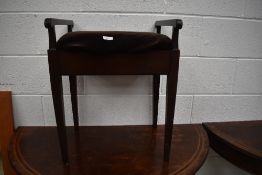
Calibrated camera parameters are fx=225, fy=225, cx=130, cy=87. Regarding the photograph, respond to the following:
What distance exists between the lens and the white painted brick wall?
99cm

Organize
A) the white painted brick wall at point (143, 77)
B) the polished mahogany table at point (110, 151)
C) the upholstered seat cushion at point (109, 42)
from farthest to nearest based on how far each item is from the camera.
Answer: the white painted brick wall at point (143, 77)
the polished mahogany table at point (110, 151)
the upholstered seat cushion at point (109, 42)

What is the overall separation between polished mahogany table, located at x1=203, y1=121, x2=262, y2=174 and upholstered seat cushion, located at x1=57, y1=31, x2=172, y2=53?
1.82 feet

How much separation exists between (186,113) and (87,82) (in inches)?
20.7

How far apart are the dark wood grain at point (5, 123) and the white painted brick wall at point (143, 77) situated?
3 cm

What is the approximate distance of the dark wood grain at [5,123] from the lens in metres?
Answer: 1.04

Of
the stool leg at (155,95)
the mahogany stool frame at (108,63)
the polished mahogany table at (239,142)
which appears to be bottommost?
the polished mahogany table at (239,142)

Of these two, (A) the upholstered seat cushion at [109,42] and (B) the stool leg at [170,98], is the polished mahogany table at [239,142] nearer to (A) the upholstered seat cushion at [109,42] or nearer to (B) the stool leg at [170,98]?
(B) the stool leg at [170,98]

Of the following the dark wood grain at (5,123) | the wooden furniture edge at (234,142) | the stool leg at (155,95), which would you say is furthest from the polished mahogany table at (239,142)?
the dark wood grain at (5,123)

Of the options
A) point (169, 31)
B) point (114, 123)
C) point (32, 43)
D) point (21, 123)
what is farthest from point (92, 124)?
point (169, 31)

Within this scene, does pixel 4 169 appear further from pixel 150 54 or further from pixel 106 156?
pixel 150 54

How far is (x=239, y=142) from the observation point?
3.08 ft

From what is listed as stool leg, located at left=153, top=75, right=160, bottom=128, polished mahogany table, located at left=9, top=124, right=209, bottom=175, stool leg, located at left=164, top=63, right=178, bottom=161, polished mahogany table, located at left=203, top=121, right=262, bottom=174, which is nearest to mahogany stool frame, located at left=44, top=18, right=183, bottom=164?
stool leg, located at left=164, top=63, right=178, bottom=161

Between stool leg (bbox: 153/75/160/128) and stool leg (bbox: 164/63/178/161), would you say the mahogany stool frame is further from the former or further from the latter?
stool leg (bbox: 153/75/160/128)

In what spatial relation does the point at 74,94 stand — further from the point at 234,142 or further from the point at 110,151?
the point at 234,142
